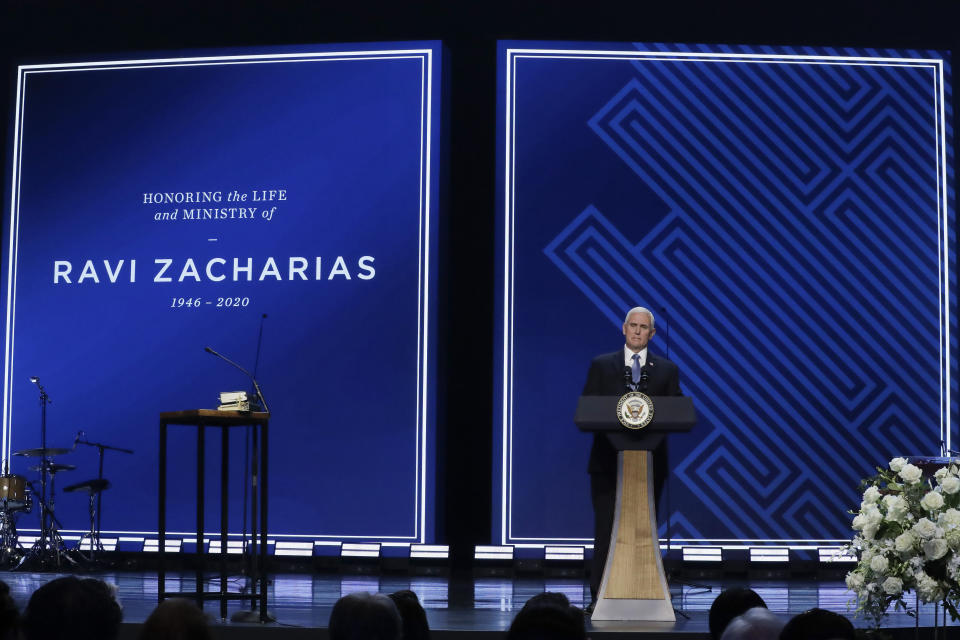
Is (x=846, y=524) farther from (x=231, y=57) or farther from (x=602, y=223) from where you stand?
(x=231, y=57)

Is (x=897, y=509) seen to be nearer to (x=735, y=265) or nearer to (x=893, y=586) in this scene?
(x=893, y=586)

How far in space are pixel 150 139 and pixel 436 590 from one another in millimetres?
3985

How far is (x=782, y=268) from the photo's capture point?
26.6 ft

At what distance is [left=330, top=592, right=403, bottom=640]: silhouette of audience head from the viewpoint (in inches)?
95.0

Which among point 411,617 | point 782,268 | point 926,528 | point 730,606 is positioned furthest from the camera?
point 782,268

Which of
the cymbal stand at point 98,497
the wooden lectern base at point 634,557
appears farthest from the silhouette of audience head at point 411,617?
the cymbal stand at point 98,497

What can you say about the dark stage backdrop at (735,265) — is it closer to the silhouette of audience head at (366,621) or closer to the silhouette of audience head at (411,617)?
the silhouette of audience head at (411,617)

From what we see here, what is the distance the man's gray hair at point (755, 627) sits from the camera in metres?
2.45

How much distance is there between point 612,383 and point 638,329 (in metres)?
0.29

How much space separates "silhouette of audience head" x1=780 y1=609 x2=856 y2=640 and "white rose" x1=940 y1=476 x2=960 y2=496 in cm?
100

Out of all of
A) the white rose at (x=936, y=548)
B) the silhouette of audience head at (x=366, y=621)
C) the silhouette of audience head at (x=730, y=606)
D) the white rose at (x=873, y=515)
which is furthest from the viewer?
the white rose at (x=873, y=515)

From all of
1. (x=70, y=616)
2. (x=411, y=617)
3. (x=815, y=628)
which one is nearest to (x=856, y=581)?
(x=815, y=628)

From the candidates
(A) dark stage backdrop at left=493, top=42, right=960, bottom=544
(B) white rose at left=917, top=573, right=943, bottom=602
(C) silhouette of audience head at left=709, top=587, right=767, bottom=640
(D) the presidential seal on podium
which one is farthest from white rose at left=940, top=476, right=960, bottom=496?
(A) dark stage backdrop at left=493, top=42, right=960, bottom=544

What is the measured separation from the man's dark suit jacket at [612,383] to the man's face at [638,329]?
92 mm
